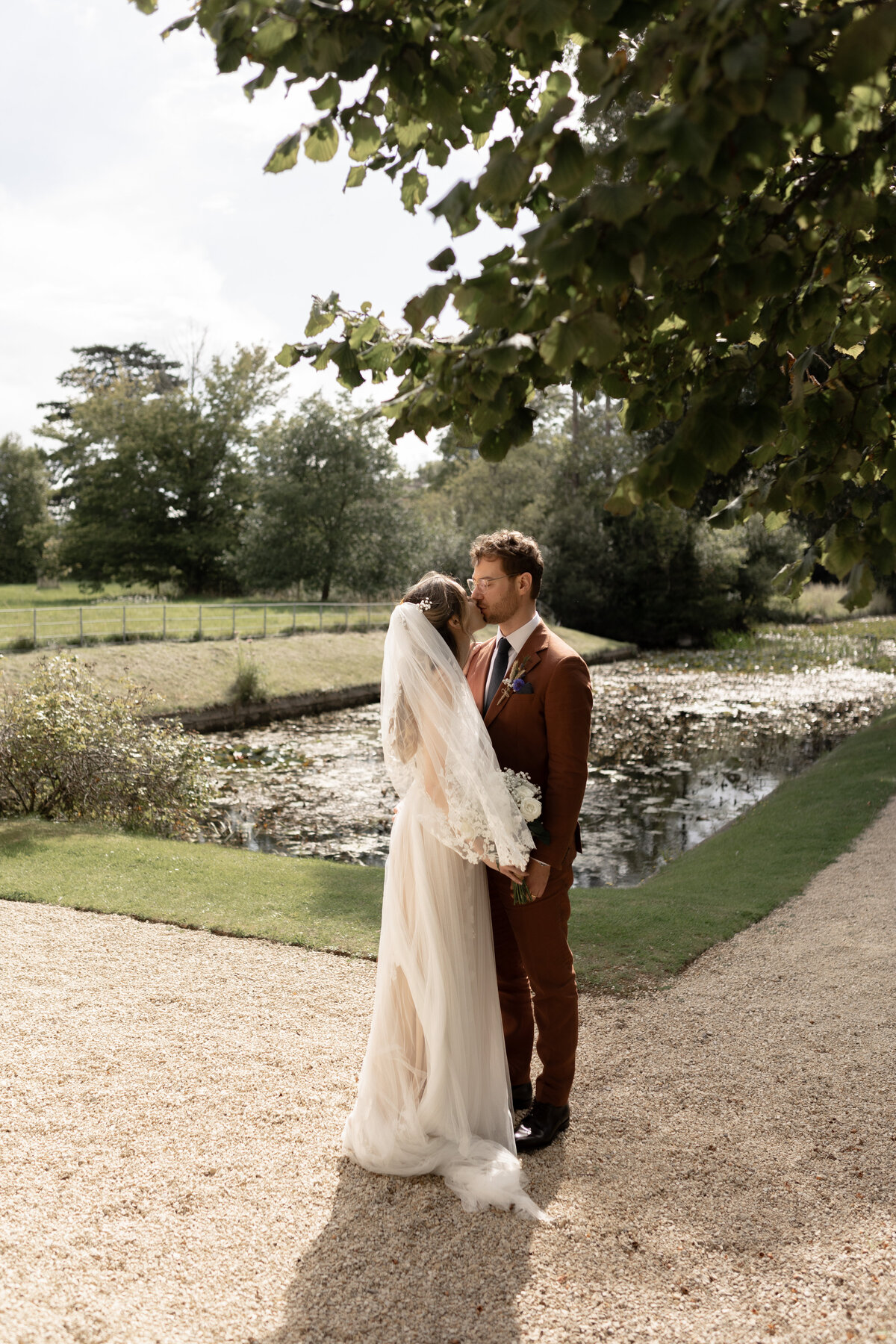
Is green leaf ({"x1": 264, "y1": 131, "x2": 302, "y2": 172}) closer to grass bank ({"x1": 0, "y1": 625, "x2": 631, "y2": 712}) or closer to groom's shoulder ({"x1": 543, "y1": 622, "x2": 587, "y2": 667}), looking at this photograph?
groom's shoulder ({"x1": 543, "y1": 622, "x2": 587, "y2": 667})

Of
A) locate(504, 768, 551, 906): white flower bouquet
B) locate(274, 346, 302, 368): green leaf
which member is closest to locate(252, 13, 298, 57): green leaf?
locate(274, 346, 302, 368): green leaf

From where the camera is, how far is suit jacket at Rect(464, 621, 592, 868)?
12.1ft

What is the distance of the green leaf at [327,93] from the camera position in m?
2.54

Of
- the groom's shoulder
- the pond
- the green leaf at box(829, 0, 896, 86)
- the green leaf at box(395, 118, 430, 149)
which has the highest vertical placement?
the green leaf at box(395, 118, 430, 149)

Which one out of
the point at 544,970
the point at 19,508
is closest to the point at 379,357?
the point at 544,970

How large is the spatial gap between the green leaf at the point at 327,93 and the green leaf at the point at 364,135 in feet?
0.73

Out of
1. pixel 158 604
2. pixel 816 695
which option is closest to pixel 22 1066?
pixel 816 695

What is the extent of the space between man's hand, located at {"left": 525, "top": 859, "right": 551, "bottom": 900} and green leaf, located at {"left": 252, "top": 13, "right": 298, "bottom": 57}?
9.05 feet

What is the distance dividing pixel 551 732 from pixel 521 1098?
170cm

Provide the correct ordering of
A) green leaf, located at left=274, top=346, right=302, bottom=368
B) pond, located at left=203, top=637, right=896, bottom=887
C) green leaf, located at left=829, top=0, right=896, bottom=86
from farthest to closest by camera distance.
Result: 1. pond, located at left=203, top=637, right=896, bottom=887
2. green leaf, located at left=274, top=346, right=302, bottom=368
3. green leaf, located at left=829, top=0, right=896, bottom=86

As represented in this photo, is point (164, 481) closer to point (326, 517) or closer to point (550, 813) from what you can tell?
point (326, 517)

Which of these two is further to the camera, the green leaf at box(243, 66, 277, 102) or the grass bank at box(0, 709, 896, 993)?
the grass bank at box(0, 709, 896, 993)

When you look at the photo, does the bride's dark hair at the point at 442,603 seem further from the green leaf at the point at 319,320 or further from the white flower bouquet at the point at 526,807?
the green leaf at the point at 319,320

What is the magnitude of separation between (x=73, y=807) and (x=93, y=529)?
3510cm
